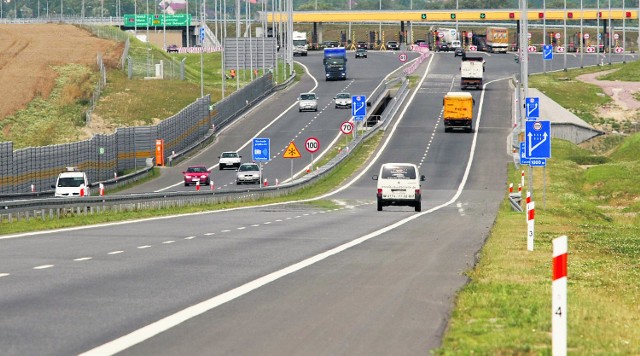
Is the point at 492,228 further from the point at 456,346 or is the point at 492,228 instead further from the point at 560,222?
the point at 456,346

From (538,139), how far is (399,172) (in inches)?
389

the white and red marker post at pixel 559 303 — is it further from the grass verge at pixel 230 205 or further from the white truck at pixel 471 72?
the white truck at pixel 471 72

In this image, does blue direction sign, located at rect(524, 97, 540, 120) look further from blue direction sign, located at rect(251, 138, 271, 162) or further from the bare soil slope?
the bare soil slope

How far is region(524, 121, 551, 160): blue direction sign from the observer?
1630 inches

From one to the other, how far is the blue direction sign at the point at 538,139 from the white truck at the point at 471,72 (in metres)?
83.0

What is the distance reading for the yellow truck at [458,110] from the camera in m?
98.0

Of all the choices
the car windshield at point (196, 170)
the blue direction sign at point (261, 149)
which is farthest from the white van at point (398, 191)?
the car windshield at point (196, 170)

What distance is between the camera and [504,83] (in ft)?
437

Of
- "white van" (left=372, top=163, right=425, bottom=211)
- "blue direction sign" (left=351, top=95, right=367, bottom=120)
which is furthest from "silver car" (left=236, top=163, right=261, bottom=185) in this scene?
"white van" (left=372, top=163, right=425, bottom=211)

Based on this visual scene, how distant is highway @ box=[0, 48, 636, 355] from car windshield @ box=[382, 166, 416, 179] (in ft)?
9.01

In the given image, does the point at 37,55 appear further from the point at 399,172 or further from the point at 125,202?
the point at 125,202

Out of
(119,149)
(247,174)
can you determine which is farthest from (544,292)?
(119,149)

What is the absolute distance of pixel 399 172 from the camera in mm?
50688

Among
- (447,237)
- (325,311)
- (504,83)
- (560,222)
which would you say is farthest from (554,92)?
(325,311)
